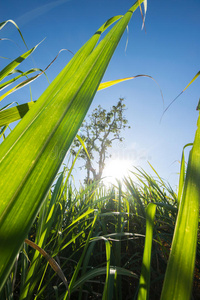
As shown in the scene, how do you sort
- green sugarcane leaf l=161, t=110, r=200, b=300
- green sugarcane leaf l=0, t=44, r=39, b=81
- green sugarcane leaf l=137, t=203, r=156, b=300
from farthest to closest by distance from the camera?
green sugarcane leaf l=0, t=44, r=39, b=81, green sugarcane leaf l=137, t=203, r=156, b=300, green sugarcane leaf l=161, t=110, r=200, b=300

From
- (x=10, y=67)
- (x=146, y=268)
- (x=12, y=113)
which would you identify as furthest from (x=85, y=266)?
(x=10, y=67)

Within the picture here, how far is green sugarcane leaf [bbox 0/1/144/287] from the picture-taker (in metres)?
0.14

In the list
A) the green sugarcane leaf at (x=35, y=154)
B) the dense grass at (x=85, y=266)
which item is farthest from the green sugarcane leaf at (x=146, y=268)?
the green sugarcane leaf at (x=35, y=154)

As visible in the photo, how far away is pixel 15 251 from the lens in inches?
5.3

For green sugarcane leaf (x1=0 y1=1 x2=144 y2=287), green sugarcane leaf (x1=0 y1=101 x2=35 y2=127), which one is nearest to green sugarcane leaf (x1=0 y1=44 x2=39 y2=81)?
green sugarcane leaf (x1=0 y1=101 x2=35 y2=127)

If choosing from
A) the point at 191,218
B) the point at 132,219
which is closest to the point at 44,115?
the point at 191,218

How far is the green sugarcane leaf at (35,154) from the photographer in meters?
0.14

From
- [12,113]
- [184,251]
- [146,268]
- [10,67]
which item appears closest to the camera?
[184,251]

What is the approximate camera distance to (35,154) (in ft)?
0.53

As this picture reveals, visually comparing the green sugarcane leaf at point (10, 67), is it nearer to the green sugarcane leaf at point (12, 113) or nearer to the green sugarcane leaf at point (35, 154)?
the green sugarcane leaf at point (12, 113)

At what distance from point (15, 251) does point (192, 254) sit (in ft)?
0.48

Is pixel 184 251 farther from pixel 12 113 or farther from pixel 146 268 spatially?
pixel 12 113

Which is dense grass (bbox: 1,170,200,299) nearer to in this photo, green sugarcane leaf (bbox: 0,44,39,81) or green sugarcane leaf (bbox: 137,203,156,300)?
green sugarcane leaf (bbox: 137,203,156,300)

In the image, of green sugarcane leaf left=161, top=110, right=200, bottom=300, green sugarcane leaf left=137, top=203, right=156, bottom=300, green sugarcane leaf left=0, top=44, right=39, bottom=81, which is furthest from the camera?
green sugarcane leaf left=0, top=44, right=39, bottom=81
